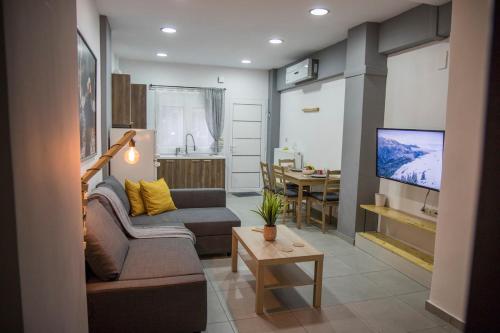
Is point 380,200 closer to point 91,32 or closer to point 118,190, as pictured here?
point 118,190

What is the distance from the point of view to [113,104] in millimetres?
4449

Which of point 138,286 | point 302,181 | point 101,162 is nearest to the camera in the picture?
point 101,162

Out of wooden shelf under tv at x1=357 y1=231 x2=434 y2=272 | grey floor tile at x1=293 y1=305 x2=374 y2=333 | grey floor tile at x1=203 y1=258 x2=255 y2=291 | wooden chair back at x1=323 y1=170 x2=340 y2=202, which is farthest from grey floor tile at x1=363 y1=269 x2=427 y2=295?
wooden chair back at x1=323 y1=170 x2=340 y2=202

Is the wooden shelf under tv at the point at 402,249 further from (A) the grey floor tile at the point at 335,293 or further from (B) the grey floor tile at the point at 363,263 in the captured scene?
(A) the grey floor tile at the point at 335,293

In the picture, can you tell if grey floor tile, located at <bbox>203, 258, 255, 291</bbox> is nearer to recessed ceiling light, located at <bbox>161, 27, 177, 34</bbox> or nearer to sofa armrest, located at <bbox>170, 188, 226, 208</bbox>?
sofa armrest, located at <bbox>170, 188, 226, 208</bbox>

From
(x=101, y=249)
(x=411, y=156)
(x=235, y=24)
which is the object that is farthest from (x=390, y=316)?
(x=235, y=24)

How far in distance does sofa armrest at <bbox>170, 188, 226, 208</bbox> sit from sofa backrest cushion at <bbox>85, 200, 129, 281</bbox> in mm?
1820

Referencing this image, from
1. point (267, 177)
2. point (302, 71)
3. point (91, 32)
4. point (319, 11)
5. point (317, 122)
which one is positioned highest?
Answer: point (319, 11)

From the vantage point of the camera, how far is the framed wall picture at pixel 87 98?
8.73ft

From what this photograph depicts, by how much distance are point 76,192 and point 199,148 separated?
6041mm

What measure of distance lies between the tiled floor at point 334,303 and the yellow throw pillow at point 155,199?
0.77 meters

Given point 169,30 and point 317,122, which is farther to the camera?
point 317,122

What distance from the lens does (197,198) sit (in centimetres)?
432

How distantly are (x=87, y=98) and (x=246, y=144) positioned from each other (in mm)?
4811
